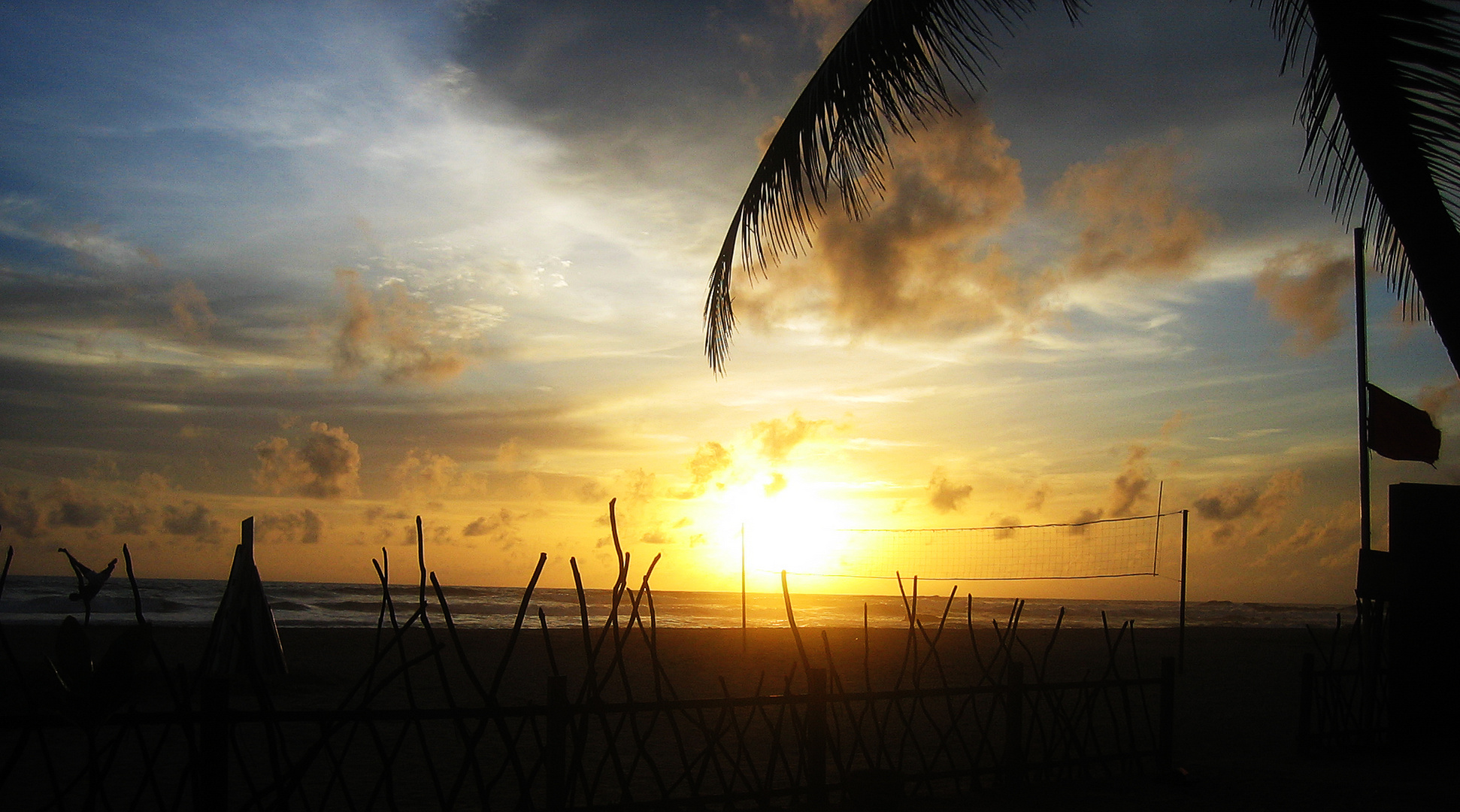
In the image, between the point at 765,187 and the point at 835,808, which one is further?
the point at 835,808

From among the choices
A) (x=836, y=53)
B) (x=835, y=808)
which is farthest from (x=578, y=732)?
(x=836, y=53)

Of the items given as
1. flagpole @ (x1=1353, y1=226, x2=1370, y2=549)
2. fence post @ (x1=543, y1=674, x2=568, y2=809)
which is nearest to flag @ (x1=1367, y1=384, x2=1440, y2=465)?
flagpole @ (x1=1353, y1=226, x2=1370, y2=549)

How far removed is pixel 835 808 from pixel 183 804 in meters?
4.96

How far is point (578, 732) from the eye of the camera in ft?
15.8

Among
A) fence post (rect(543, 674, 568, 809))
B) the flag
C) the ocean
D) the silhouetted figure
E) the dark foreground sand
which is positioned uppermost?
the flag

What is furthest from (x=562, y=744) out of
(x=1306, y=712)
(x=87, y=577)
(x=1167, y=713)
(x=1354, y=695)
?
(x=1354, y=695)

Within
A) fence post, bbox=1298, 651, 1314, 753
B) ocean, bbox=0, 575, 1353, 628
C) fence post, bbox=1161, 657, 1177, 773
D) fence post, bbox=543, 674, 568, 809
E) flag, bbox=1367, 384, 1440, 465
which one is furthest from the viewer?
ocean, bbox=0, 575, 1353, 628

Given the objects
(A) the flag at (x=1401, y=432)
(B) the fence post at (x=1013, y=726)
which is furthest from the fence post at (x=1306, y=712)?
(B) the fence post at (x=1013, y=726)

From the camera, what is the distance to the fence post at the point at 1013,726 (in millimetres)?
6332

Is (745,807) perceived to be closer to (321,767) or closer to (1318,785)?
(321,767)

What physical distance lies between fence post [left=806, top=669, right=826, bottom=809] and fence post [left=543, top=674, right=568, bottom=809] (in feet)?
5.02

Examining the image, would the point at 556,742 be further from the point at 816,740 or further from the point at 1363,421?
the point at 1363,421

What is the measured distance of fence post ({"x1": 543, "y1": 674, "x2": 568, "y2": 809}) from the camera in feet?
14.8

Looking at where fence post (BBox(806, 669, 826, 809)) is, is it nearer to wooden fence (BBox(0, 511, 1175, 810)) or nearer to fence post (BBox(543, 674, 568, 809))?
wooden fence (BBox(0, 511, 1175, 810))
